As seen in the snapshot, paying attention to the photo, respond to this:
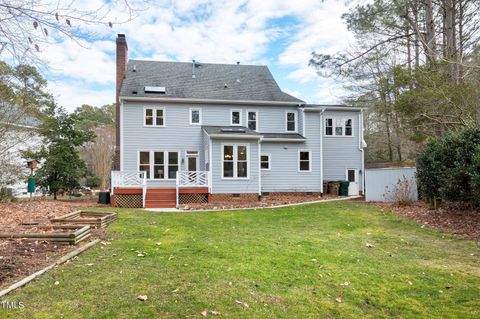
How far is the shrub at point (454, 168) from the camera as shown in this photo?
902 cm

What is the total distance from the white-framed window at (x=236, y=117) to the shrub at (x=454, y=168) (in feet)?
35.3

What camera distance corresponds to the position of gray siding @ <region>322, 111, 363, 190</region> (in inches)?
811

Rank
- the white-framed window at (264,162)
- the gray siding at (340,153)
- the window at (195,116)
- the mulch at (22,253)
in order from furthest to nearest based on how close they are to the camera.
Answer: the gray siding at (340,153)
the white-framed window at (264,162)
the window at (195,116)
the mulch at (22,253)

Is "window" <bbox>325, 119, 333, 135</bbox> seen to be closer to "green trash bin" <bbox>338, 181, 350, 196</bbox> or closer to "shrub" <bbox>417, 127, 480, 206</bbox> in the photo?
"green trash bin" <bbox>338, 181, 350, 196</bbox>

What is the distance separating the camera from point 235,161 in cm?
1708

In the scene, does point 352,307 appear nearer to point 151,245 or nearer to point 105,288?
point 105,288

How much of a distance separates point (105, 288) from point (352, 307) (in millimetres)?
3090

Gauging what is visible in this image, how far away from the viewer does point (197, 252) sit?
5949 mm

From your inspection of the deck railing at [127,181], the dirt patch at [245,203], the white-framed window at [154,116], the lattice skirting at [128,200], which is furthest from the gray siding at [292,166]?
the lattice skirting at [128,200]

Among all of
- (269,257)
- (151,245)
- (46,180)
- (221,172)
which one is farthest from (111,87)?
(269,257)

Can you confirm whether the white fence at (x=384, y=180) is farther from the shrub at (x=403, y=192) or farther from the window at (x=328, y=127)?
the window at (x=328, y=127)

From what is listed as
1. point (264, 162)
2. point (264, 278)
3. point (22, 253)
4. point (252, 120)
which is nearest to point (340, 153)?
point (264, 162)

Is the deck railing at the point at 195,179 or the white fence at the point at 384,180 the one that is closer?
the white fence at the point at 384,180

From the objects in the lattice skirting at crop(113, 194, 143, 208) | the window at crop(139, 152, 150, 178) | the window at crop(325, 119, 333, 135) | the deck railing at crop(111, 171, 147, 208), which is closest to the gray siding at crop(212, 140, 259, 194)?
the deck railing at crop(111, 171, 147, 208)
